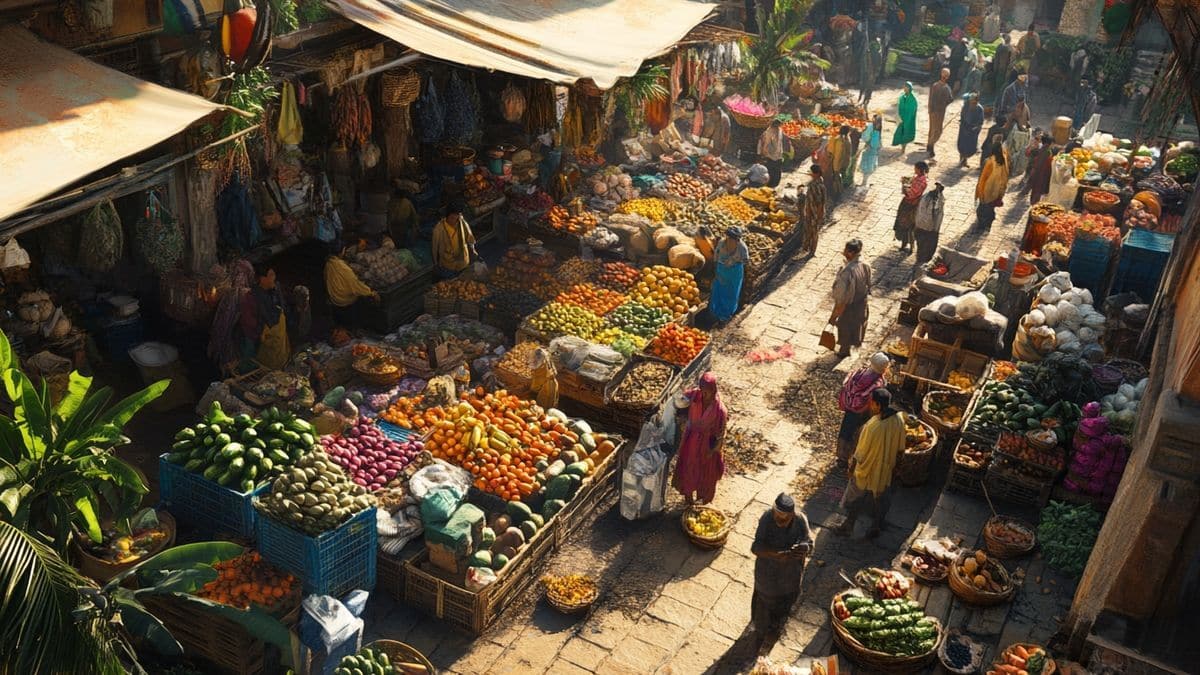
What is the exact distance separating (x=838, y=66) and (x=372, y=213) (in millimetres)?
13872

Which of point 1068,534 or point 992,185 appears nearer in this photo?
point 1068,534

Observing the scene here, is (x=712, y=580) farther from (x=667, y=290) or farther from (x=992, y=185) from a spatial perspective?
(x=992, y=185)

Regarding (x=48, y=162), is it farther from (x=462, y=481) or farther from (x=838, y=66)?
(x=838, y=66)

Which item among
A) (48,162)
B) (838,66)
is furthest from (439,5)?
(838,66)

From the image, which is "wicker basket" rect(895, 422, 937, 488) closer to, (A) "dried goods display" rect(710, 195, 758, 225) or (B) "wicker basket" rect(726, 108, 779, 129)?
(A) "dried goods display" rect(710, 195, 758, 225)

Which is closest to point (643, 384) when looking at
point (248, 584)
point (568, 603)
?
point (568, 603)

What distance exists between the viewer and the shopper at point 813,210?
1527 cm

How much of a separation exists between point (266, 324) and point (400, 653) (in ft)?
14.4

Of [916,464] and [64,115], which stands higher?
[64,115]

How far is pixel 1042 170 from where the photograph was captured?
696 inches

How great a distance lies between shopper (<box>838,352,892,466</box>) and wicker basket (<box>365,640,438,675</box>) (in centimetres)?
476

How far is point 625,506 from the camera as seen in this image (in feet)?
33.2

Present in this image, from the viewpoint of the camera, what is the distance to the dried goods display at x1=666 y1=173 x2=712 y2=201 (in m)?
16.3

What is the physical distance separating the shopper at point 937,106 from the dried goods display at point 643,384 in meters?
10.5
